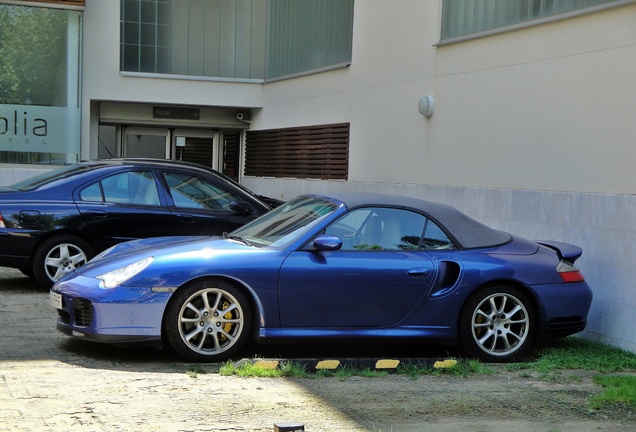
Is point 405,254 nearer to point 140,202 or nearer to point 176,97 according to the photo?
point 140,202

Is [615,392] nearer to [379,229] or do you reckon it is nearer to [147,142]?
[379,229]

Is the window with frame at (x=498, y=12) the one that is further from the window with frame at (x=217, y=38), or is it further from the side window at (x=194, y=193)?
the window with frame at (x=217, y=38)

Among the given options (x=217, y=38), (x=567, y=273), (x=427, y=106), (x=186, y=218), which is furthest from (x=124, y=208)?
(x=217, y=38)

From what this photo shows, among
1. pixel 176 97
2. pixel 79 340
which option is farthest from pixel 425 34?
pixel 176 97

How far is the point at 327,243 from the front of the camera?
7488 millimetres

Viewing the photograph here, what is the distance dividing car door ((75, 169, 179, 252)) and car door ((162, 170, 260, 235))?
0.47 feet

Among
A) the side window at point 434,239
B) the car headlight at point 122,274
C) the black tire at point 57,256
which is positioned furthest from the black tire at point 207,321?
the black tire at point 57,256

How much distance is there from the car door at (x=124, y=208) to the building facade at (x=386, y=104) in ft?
12.4

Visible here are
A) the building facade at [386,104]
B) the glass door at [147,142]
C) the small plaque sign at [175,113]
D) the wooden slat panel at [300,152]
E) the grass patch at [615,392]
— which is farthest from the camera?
the glass door at [147,142]

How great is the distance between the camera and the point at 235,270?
7.29 metres

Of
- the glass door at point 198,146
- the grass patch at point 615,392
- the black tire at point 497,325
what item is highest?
the glass door at point 198,146

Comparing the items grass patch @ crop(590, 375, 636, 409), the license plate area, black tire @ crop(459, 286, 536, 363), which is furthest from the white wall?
the license plate area

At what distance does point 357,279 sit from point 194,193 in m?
4.24

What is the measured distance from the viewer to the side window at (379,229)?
25.5 feet
